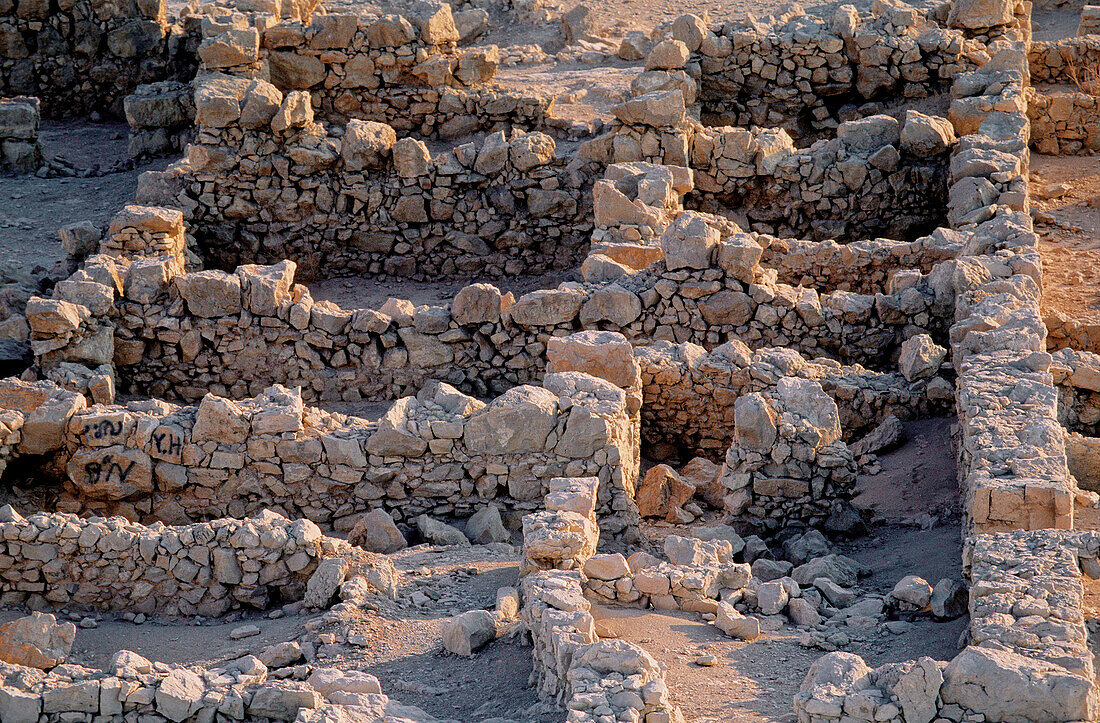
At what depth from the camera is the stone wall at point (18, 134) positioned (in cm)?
1805

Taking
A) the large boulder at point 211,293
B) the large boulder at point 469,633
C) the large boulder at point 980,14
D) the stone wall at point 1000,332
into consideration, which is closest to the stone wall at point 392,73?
the large boulder at point 211,293

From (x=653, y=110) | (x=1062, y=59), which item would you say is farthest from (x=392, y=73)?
(x=1062, y=59)

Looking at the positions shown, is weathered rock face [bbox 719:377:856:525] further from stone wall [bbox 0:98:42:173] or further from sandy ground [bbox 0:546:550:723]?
stone wall [bbox 0:98:42:173]

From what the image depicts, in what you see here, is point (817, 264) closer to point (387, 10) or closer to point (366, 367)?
point (366, 367)

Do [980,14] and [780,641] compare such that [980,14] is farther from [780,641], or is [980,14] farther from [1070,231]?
[780,641]

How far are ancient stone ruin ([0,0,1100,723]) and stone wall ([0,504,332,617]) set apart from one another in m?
0.02

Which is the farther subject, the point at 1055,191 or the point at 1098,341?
the point at 1055,191

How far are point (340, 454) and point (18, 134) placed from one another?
852cm

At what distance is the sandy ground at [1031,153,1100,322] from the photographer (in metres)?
14.7

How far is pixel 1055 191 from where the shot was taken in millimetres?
17203

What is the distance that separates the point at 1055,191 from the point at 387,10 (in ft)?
26.4

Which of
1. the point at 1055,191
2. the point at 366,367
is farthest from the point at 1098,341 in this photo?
the point at 366,367

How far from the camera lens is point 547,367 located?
12.7m

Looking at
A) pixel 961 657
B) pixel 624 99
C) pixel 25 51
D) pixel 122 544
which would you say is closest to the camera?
pixel 961 657
